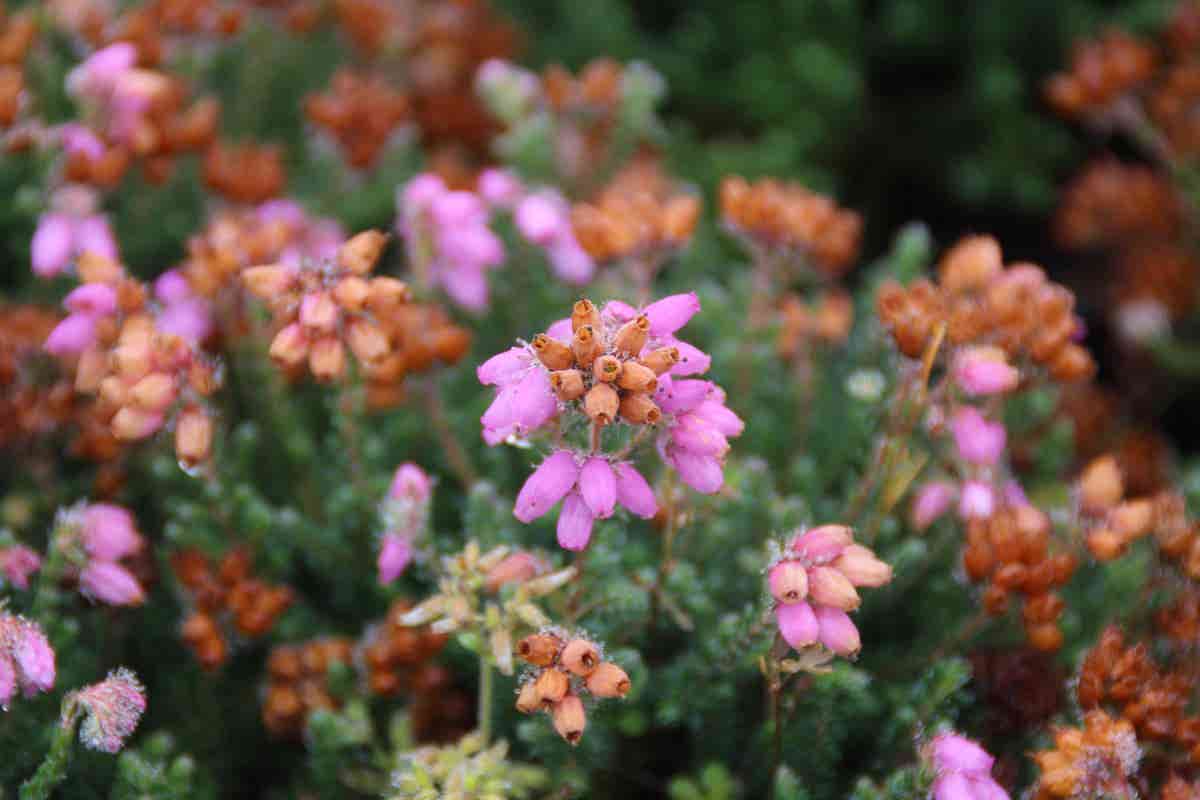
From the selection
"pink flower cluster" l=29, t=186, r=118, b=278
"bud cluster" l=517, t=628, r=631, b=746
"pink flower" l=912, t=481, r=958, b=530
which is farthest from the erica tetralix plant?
"pink flower cluster" l=29, t=186, r=118, b=278

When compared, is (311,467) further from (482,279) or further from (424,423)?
(482,279)

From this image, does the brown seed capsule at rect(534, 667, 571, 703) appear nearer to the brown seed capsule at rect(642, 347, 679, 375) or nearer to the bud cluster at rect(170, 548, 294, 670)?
the brown seed capsule at rect(642, 347, 679, 375)


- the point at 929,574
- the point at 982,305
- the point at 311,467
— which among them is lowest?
the point at 311,467

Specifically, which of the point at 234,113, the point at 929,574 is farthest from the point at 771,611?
the point at 234,113

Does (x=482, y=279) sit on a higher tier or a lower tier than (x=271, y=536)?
higher

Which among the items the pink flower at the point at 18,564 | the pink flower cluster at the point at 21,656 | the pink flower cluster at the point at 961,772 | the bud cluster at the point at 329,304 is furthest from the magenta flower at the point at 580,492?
the pink flower at the point at 18,564

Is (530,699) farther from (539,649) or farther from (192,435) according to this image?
(192,435)

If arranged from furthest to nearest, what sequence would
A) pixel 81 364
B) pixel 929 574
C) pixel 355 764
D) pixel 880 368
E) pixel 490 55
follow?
pixel 490 55 < pixel 880 368 < pixel 929 574 < pixel 355 764 < pixel 81 364
